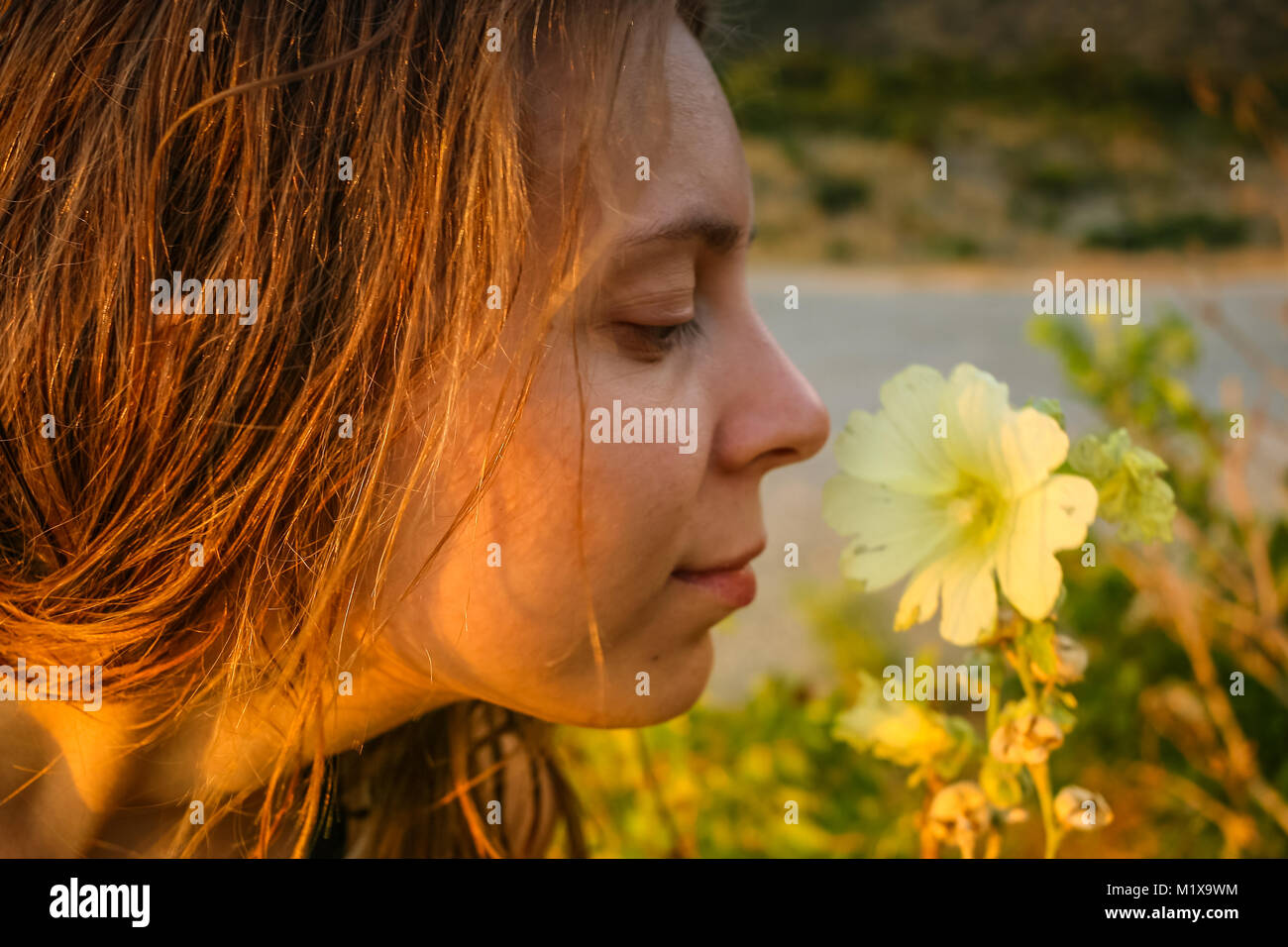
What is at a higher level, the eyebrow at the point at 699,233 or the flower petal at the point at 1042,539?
the eyebrow at the point at 699,233

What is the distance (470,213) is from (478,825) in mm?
612

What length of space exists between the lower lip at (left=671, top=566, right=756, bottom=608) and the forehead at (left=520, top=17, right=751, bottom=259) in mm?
251

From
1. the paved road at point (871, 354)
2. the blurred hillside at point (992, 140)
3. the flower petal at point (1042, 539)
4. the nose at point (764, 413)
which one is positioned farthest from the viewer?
the blurred hillside at point (992, 140)

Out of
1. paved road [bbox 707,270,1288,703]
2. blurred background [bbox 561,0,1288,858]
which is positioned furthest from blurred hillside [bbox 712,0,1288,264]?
paved road [bbox 707,270,1288,703]

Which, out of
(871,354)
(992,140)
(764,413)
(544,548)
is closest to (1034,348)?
(871,354)

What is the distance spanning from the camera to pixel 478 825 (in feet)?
3.45

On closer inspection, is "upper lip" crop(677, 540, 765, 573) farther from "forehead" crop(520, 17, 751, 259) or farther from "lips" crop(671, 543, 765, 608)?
"forehead" crop(520, 17, 751, 259)

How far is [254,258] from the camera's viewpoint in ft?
2.34

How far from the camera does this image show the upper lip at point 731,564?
0.83 metres

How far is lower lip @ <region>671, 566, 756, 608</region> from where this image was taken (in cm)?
83

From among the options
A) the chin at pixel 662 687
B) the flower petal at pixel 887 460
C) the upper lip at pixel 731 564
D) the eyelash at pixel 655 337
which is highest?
the eyelash at pixel 655 337

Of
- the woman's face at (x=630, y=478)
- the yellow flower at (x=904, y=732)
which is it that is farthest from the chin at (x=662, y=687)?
the yellow flower at (x=904, y=732)

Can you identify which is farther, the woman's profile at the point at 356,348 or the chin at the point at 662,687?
the chin at the point at 662,687

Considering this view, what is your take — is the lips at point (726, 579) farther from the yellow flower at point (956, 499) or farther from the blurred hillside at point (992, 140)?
the blurred hillside at point (992, 140)
